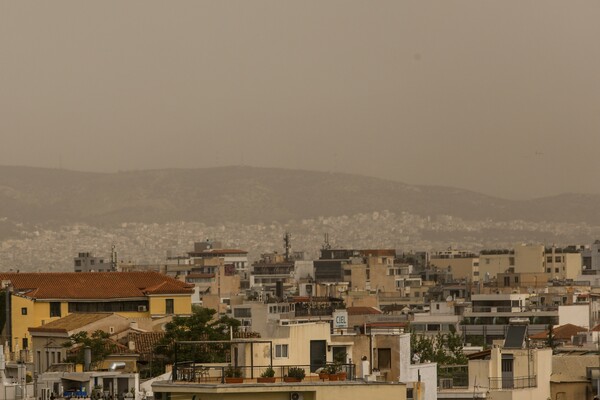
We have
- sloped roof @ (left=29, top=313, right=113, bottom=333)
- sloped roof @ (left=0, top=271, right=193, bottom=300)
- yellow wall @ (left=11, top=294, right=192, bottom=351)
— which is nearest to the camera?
sloped roof @ (left=29, top=313, right=113, bottom=333)

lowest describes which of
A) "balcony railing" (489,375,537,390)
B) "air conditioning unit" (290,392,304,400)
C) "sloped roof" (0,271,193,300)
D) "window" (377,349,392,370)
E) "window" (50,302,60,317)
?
"balcony railing" (489,375,537,390)

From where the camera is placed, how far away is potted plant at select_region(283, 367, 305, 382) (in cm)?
2372

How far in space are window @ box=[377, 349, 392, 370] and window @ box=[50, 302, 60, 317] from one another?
33607 mm

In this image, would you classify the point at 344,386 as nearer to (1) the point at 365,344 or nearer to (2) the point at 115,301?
(1) the point at 365,344

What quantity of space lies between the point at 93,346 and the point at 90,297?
1701cm

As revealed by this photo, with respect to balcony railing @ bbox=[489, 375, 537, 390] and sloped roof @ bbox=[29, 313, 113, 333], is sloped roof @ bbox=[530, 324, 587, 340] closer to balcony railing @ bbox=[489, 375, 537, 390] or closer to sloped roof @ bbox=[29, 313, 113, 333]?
sloped roof @ bbox=[29, 313, 113, 333]

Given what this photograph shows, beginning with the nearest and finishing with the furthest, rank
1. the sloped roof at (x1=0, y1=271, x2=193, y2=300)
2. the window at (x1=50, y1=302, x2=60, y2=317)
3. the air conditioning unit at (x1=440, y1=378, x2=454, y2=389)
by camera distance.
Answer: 1. the air conditioning unit at (x1=440, y1=378, x2=454, y2=389)
2. the window at (x1=50, y1=302, x2=60, y2=317)
3. the sloped roof at (x1=0, y1=271, x2=193, y2=300)

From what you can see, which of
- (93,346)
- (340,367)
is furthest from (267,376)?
(93,346)

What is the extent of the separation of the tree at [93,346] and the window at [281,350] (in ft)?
46.0

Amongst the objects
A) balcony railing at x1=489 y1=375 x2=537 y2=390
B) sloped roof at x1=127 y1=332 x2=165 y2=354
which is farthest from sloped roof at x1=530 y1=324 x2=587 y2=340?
balcony railing at x1=489 y1=375 x2=537 y2=390

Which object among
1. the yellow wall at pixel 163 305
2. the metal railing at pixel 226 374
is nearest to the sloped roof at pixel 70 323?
the yellow wall at pixel 163 305

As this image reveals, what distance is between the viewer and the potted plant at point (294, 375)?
77.8ft

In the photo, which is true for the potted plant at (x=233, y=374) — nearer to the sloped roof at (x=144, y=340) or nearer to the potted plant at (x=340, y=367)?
the potted plant at (x=340, y=367)

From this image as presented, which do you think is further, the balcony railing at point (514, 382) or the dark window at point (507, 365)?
the dark window at point (507, 365)
